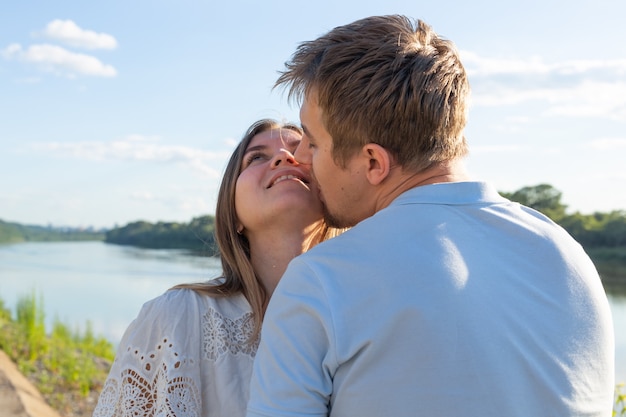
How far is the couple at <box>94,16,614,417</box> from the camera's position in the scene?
1383 mm

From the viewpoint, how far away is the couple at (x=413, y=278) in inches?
54.4

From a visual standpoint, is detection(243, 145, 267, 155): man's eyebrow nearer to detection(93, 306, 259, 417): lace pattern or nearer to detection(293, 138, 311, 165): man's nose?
detection(93, 306, 259, 417): lace pattern

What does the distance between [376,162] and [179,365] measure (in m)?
1.08

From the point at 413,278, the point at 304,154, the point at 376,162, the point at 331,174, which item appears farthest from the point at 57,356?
the point at 413,278

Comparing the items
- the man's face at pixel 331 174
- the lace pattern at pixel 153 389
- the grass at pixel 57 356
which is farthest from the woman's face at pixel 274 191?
the grass at pixel 57 356

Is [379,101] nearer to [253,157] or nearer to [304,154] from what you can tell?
[304,154]

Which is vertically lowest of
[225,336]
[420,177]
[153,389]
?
[153,389]

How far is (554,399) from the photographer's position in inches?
56.9

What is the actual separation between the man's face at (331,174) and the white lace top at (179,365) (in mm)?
852

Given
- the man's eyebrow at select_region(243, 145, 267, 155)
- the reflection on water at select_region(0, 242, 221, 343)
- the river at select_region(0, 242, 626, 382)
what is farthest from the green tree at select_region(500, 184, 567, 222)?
the man's eyebrow at select_region(243, 145, 267, 155)

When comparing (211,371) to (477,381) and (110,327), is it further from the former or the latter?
(110,327)

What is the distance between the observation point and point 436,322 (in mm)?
1375

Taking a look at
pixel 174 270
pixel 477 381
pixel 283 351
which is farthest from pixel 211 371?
pixel 174 270

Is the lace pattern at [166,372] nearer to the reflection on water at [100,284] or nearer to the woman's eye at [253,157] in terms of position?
the woman's eye at [253,157]
